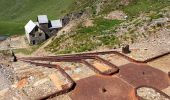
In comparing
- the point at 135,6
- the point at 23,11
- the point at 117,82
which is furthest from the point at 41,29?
the point at 117,82

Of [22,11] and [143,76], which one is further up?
[22,11]

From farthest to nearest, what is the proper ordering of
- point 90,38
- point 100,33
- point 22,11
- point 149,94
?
point 22,11
point 100,33
point 90,38
point 149,94

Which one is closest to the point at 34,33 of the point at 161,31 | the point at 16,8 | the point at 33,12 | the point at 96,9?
the point at 96,9

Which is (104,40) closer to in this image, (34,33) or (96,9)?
(96,9)

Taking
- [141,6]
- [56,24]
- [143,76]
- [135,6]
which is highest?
[135,6]

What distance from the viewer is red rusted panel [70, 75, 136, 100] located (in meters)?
16.6

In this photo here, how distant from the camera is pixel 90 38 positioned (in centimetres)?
5344

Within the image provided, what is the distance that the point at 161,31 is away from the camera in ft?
136

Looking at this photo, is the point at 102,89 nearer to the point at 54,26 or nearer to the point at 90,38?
the point at 90,38

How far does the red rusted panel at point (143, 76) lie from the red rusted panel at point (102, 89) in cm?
63

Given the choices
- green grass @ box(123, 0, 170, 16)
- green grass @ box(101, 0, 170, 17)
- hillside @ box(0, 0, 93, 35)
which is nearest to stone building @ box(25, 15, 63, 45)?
hillside @ box(0, 0, 93, 35)

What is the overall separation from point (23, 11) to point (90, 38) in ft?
287

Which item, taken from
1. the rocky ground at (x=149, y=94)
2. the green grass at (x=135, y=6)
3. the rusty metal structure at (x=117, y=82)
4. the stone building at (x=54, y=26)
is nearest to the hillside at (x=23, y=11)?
the stone building at (x=54, y=26)

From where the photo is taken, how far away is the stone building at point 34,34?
96312 millimetres
